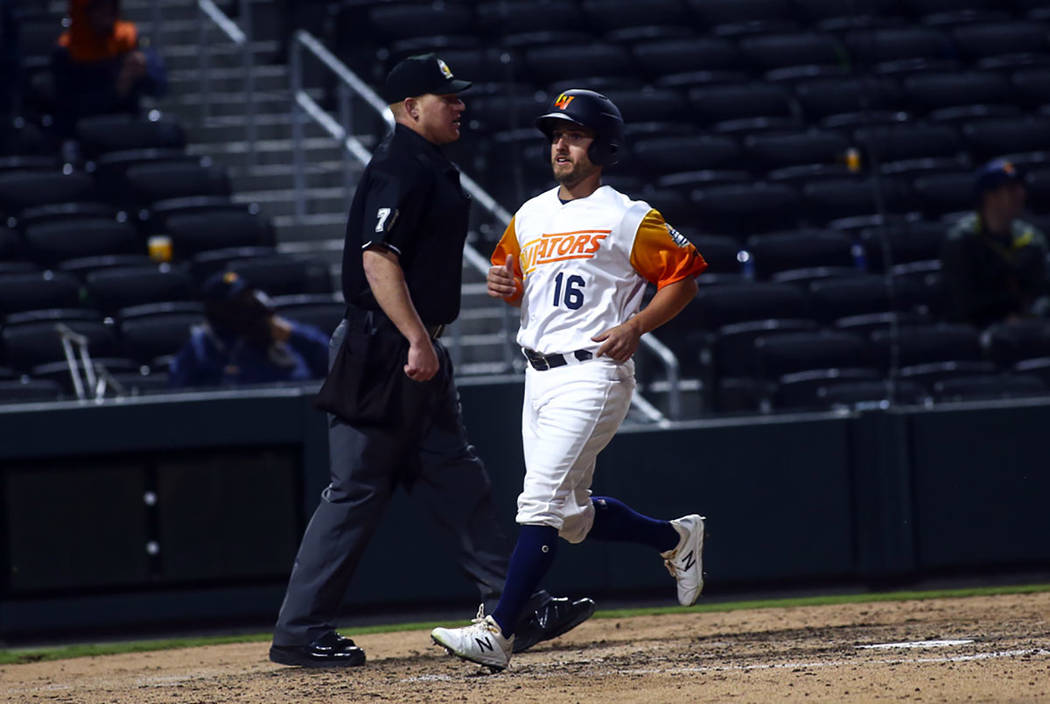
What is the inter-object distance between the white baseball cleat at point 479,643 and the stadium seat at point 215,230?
3.97 meters

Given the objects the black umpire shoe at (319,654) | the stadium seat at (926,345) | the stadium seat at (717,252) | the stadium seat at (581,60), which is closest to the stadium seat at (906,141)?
the stadium seat at (717,252)

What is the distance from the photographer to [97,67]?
29.5 ft

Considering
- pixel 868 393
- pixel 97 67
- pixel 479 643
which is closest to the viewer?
pixel 479 643

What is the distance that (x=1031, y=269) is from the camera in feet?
25.0

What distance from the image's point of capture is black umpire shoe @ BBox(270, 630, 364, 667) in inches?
192

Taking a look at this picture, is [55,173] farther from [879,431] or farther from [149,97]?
[879,431]

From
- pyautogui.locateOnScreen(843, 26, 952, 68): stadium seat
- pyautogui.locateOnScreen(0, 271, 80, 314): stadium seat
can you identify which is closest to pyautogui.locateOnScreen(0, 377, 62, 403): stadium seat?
pyautogui.locateOnScreen(0, 271, 80, 314): stadium seat

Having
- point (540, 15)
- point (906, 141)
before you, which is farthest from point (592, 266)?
point (540, 15)

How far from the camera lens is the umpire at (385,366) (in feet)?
15.9

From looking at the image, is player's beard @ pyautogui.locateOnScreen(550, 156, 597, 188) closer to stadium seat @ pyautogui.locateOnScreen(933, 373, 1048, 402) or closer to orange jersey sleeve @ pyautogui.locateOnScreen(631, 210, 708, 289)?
orange jersey sleeve @ pyautogui.locateOnScreen(631, 210, 708, 289)

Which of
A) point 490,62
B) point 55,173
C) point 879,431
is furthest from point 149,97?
point 879,431

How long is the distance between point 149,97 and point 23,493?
343 centimetres

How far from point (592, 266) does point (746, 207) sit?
11.8 feet

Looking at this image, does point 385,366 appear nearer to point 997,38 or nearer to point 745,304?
point 745,304
